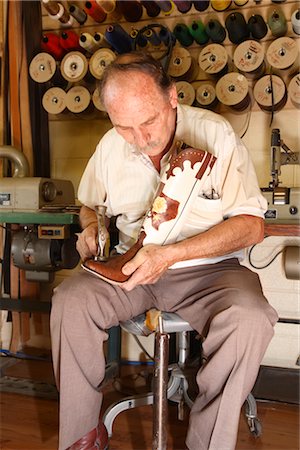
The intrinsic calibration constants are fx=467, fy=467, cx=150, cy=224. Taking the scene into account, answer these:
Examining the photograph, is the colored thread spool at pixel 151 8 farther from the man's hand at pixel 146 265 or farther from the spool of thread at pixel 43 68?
the man's hand at pixel 146 265

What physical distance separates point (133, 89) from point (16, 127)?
136 cm

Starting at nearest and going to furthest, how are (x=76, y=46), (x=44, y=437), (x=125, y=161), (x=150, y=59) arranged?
(x=150, y=59) → (x=125, y=161) → (x=44, y=437) → (x=76, y=46)

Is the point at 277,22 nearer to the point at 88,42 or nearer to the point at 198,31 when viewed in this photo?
the point at 198,31

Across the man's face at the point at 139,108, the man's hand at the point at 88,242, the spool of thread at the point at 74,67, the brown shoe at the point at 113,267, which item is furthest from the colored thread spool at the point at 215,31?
the brown shoe at the point at 113,267

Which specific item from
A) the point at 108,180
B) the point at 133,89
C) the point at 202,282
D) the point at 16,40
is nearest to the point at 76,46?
the point at 16,40

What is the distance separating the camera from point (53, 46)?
2.38 meters

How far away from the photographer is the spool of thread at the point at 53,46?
2.38 meters

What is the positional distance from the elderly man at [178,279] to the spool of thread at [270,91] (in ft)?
2.37

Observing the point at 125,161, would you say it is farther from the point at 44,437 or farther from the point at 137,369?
the point at 137,369

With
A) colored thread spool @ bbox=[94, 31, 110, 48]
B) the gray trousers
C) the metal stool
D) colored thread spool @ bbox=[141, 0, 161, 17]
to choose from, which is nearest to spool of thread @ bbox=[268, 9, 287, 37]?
colored thread spool @ bbox=[141, 0, 161, 17]

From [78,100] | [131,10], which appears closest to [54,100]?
[78,100]

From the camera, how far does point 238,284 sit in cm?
128

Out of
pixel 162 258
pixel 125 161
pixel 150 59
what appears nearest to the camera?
pixel 162 258

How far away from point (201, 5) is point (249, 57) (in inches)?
14.3
